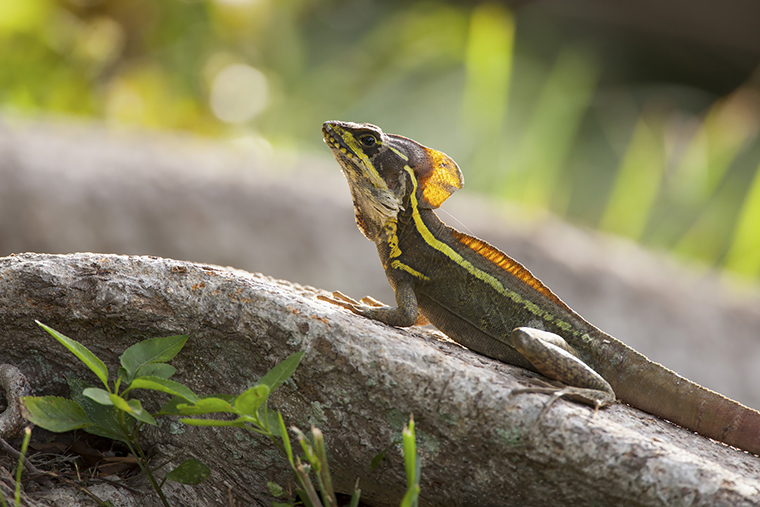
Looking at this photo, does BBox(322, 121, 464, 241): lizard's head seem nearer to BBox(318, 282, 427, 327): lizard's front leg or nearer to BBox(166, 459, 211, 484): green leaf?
BBox(318, 282, 427, 327): lizard's front leg

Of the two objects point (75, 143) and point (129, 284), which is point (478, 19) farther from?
point (129, 284)

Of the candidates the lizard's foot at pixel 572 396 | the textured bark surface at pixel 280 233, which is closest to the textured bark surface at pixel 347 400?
the lizard's foot at pixel 572 396

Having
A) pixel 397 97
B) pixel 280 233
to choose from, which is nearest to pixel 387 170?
pixel 280 233

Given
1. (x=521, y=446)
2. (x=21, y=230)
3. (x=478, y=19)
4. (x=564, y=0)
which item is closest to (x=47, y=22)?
(x=21, y=230)

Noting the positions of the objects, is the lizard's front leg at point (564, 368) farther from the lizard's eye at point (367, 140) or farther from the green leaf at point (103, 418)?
the green leaf at point (103, 418)

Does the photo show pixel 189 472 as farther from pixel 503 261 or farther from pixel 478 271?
pixel 503 261

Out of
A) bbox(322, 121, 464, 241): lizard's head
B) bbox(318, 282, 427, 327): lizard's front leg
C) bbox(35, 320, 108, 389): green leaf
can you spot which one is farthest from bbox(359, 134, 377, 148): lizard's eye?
bbox(35, 320, 108, 389): green leaf
